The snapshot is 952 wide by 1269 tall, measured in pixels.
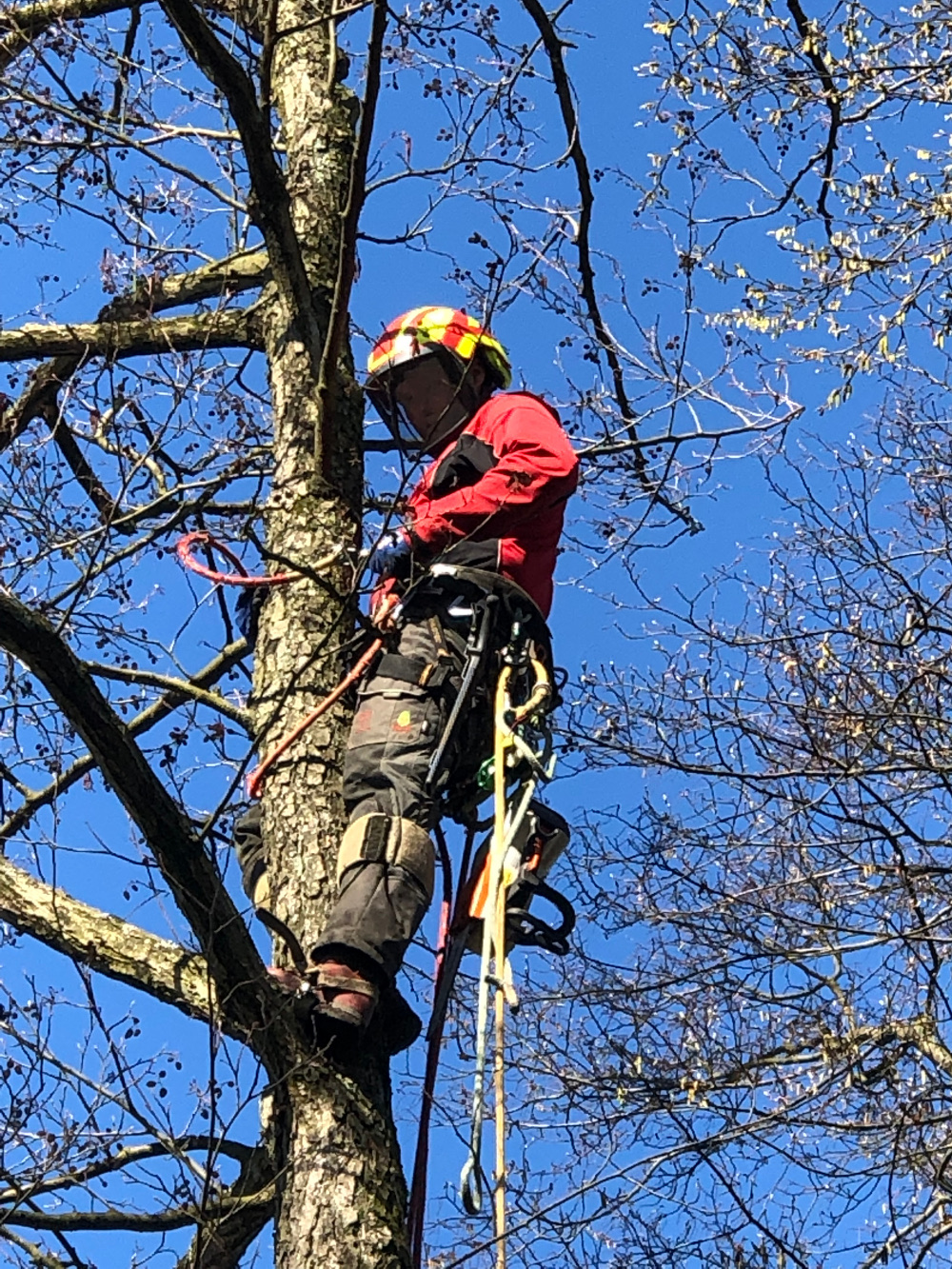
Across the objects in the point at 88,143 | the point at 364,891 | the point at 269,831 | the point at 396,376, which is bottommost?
the point at 364,891

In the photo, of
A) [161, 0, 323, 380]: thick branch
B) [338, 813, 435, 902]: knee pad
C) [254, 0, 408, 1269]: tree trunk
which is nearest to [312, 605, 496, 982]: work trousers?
[338, 813, 435, 902]: knee pad

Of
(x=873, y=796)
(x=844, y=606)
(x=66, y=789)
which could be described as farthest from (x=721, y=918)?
(x=66, y=789)

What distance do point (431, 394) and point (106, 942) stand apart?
1625 mm

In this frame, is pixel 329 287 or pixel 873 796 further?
pixel 873 796

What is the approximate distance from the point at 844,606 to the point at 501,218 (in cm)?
271

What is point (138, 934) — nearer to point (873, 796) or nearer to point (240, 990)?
point (240, 990)

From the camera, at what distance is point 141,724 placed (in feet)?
13.7

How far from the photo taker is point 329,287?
4.25 meters

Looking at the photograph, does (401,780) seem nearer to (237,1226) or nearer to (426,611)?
(426,611)

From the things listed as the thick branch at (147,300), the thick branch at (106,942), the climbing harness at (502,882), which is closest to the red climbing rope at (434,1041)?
the climbing harness at (502,882)

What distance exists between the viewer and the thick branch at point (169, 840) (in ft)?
8.32

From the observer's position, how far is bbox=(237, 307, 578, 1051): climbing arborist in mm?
2879

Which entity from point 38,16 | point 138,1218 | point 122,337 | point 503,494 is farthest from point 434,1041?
point 38,16

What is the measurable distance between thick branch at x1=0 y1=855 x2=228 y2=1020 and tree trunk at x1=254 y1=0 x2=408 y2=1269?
0.21 m
